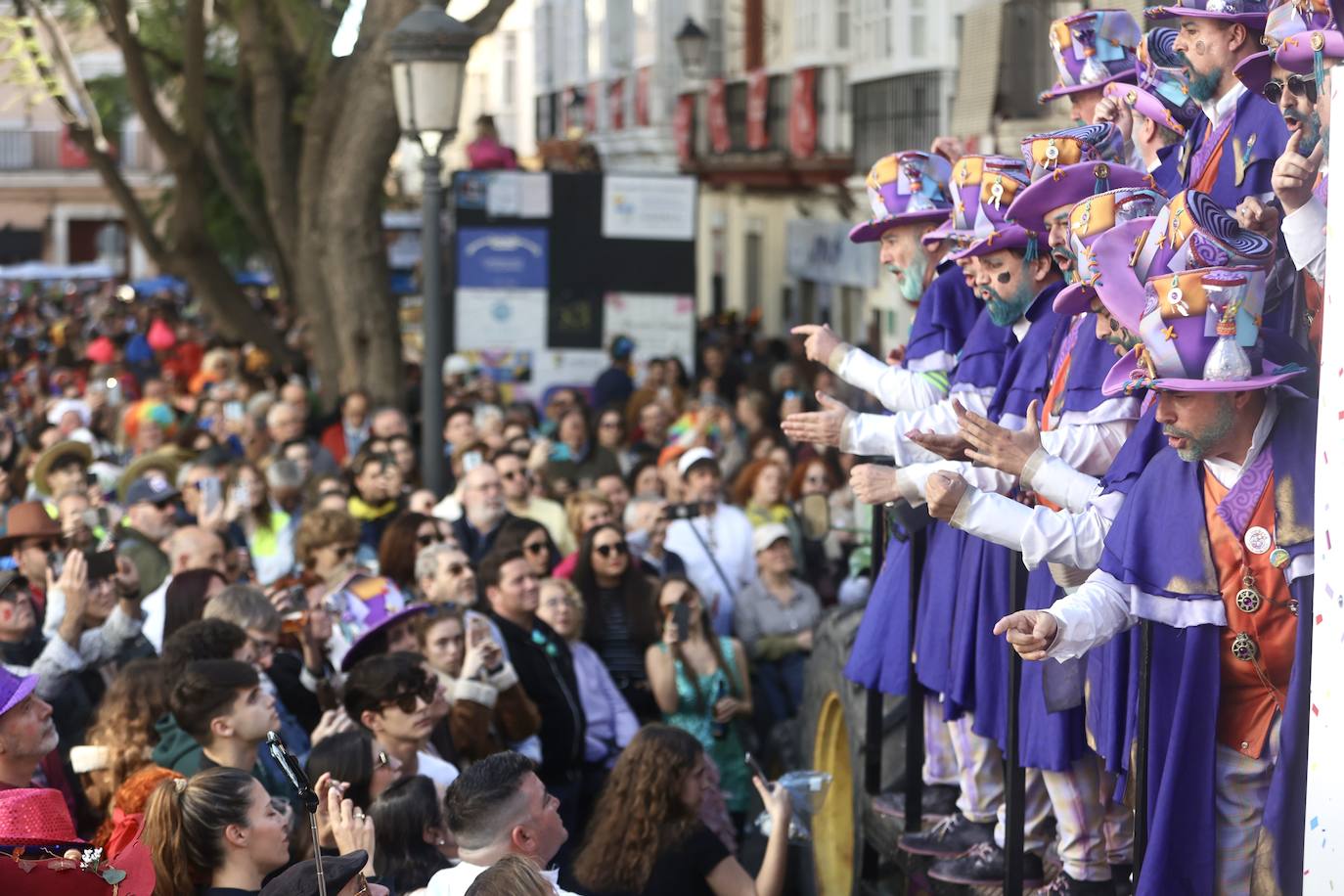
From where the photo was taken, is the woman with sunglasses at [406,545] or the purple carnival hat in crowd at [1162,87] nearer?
the purple carnival hat in crowd at [1162,87]

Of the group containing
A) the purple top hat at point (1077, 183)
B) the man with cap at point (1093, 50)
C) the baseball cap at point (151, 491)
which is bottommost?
the baseball cap at point (151, 491)

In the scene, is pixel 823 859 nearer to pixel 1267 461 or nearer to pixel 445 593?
pixel 445 593

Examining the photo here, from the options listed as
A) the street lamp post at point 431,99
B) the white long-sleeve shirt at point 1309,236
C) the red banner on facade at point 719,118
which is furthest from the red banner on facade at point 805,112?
the white long-sleeve shirt at point 1309,236

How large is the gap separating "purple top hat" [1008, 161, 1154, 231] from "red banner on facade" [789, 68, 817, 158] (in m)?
18.6

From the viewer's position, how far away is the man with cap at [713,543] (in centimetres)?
943

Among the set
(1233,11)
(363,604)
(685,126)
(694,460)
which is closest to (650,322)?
(694,460)

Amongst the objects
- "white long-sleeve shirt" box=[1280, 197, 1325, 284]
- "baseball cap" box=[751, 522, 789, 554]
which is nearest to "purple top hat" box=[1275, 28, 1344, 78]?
"white long-sleeve shirt" box=[1280, 197, 1325, 284]

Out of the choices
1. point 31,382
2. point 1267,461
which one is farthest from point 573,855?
point 31,382

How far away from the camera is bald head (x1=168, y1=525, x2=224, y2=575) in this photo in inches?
306

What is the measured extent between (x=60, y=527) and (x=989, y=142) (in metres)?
9.19

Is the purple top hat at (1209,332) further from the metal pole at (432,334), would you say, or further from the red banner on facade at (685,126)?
the red banner on facade at (685,126)

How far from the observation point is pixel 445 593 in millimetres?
7598

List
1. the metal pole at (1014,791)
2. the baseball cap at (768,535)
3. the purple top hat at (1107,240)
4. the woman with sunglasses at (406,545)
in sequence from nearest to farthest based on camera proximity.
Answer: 1. the purple top hat at (1107,240)
2. the metal pole at (1014,791)
3. the woman with sunglasses at (406,545)
4. the baseball cap at (768,535)

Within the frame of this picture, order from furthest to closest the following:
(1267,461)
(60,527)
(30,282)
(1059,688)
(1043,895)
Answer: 1. (30,282)
2. (60,527)
3. (1043,895)
4. (1059,688)
5. (1267,461)
